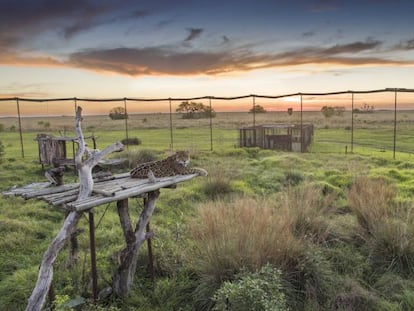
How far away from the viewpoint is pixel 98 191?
2578 mm

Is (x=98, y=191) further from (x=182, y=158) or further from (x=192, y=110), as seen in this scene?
(x=192, y=110)

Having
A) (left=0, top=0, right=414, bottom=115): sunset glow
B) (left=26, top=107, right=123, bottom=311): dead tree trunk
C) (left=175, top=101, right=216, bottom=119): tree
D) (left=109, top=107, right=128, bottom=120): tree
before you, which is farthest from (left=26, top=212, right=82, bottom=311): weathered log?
(left=109, top=107, right=128, bottom=120): tree

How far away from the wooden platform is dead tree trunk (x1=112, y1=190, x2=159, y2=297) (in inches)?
10.8

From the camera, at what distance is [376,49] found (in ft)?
43.2

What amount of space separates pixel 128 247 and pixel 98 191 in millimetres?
800

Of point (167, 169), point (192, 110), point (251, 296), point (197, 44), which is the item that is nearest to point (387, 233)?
point (251, 296)

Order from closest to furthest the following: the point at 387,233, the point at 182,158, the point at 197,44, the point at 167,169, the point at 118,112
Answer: the point at 167,169 → the point at 182,158 → the point at 387,233 → the point at 197,44 → the point at 118,112

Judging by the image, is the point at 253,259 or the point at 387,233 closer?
the point at 253,259

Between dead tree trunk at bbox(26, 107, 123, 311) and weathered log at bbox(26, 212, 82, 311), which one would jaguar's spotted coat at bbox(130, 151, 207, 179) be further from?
weathered log at bbox(26, 212, 82, 311)

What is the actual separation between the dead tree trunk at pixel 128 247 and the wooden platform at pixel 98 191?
274mm

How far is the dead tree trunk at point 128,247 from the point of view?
3.09 m

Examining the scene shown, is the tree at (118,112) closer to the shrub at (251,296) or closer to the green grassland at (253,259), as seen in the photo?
the green grassland at (253,259)

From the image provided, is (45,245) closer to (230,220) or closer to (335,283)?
(230,220)

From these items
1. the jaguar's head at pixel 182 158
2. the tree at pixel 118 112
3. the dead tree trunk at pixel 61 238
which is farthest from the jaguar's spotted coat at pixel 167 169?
the tree at pixel 118 112
